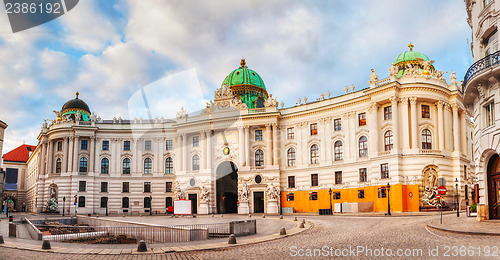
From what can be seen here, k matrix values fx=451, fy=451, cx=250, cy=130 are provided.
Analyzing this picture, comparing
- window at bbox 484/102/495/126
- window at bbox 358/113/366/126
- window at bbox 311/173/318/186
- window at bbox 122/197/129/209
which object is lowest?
window at bbox 122/197/129/209

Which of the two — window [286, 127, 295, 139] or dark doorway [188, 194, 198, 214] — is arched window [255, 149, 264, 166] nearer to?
window [286, 127, 295, 139]

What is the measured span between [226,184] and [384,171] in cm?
Result: 2725

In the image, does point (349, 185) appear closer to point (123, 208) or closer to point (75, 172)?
point (123, 208)

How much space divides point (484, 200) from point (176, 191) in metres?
51.7

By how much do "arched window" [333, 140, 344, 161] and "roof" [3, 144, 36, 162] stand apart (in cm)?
9573

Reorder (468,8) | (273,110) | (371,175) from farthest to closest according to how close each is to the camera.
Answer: (273,110)
(371,175)
(468,8)

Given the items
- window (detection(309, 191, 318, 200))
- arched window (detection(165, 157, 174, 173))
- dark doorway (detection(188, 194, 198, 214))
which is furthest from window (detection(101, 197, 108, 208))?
window (detection(309, 191, 318, 200))

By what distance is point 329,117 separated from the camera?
207 ft

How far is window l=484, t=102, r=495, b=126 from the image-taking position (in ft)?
88.7

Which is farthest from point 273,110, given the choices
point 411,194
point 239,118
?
point 411,194

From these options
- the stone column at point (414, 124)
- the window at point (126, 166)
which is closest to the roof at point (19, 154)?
the window at point (126, 166)

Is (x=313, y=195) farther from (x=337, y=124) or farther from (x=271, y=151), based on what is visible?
(x=337, y=124)

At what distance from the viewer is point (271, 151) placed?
67250mm

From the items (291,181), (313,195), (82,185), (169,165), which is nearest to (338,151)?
(313,195)
